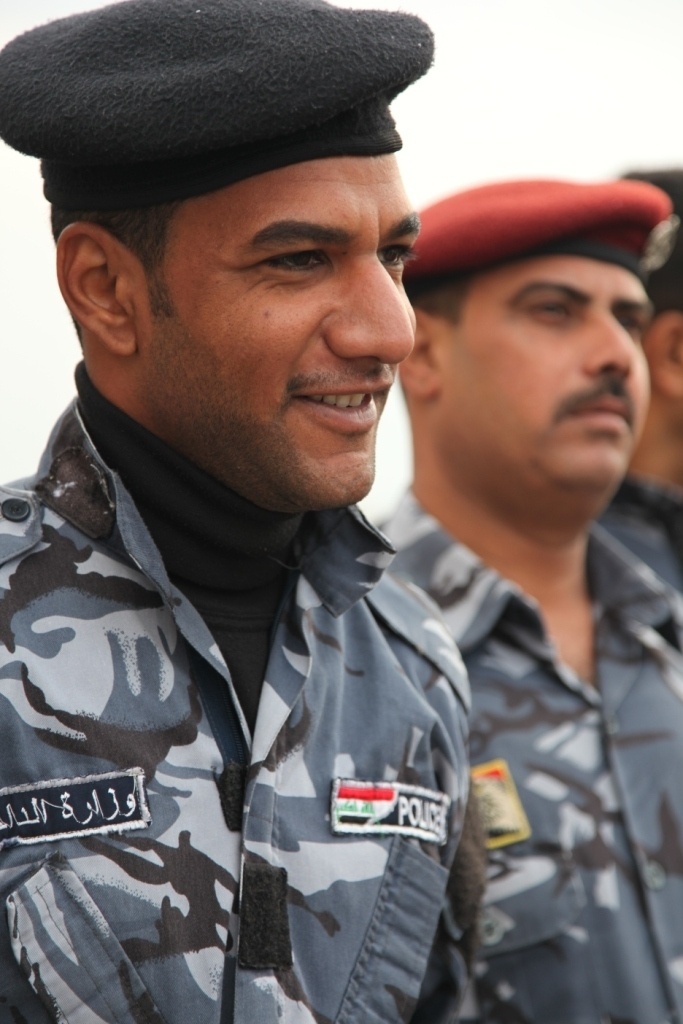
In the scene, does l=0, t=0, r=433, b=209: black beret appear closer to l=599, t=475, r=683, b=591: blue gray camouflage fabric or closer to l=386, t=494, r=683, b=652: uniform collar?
l=386, t=494, r=683, b=652: uniform collar

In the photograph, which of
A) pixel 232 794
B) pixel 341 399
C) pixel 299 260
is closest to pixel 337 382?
pixel 341 399

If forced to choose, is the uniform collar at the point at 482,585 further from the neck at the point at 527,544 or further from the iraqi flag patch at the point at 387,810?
the iraqi flag patch at the point at 387,810

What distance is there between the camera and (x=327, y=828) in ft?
6.85

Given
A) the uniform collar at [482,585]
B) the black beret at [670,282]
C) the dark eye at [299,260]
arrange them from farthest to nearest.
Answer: the black beret at [670,282]
the uniform collar at [482,585]
the dark eye at [299,260]

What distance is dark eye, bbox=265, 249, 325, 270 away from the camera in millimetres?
2027

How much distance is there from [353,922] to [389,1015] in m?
0.17

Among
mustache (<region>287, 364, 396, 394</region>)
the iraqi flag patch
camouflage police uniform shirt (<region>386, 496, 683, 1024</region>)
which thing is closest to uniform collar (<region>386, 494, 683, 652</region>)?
camouflage police uniform shirt (<region>386, 496, 683, 1024</region>)

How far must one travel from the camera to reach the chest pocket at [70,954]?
5.94 feet

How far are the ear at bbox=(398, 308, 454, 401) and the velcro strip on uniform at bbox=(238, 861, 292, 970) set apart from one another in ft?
6.26

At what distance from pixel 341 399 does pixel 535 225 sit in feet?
5.02

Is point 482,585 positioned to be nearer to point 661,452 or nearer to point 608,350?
point 608,350

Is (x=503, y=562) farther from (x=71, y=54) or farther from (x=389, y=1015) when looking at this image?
(x=71, y=54)

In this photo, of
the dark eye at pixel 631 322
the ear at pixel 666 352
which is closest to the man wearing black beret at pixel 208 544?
the dark eye at pixel 631 322

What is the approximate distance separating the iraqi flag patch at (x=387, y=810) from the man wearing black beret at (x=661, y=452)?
2333 millimetres
